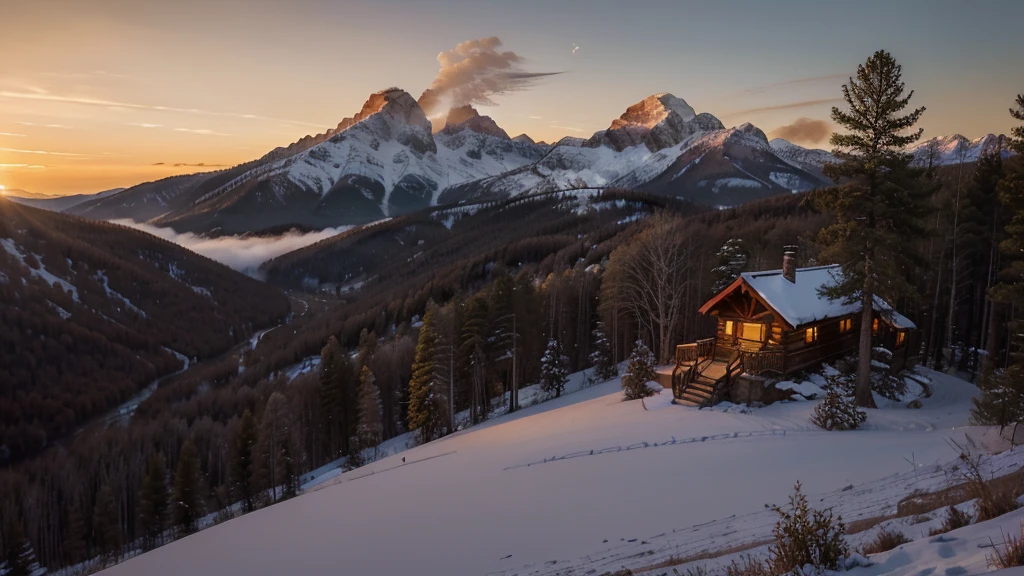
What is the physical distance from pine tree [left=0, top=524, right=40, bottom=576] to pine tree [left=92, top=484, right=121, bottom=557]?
409 cm

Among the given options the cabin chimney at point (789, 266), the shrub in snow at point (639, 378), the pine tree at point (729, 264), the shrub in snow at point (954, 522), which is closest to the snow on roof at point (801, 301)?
the cabin chimney at point (789, 266)

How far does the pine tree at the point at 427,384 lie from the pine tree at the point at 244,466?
12053 mm

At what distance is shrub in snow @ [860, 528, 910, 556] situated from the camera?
6078 millimetres

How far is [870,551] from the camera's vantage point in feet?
20.2

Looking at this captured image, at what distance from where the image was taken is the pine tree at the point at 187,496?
1473 inches

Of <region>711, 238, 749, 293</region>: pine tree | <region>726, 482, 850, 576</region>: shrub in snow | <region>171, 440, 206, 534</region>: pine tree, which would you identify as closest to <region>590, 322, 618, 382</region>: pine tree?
<region>711, 238, 749, 293</region>: pine tree

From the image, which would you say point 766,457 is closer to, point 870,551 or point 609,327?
point 870,551

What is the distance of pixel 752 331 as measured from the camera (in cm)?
2461

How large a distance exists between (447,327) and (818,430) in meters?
24.7

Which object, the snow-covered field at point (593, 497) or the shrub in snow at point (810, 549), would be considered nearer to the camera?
the shrub in snow at point (810, 549)

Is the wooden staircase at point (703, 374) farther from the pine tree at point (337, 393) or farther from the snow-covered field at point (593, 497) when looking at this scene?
the pine tree at point (337, 393)

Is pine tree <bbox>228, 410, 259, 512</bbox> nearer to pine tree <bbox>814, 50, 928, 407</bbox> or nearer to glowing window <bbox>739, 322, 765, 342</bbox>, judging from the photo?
glowing window <bbox>739, 322, 765, 342</bbox>

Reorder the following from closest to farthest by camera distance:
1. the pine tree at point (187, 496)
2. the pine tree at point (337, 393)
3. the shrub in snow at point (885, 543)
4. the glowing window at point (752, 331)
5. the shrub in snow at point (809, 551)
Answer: the shrub in snow at point (809, 551) < the shrub in snow at point (885, 543) < the glowing window at point (752, 331) < the pine tree at point (187, 496) < the pine tree at point (337, 393)

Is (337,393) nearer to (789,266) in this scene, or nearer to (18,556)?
(18,556)
